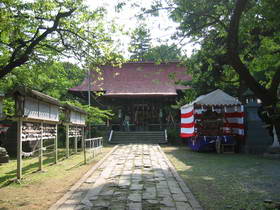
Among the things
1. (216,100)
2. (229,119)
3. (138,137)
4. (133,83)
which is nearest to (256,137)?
(229,119)

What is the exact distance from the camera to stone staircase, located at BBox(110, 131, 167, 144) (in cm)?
2069

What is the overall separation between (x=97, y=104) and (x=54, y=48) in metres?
14.1

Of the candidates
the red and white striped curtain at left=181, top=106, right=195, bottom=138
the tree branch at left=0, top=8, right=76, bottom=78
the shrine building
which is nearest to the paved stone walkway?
the tree branch at left=0, top=8, right=76, bottom=78

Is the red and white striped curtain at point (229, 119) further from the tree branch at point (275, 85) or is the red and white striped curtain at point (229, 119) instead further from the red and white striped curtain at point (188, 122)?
the tree branch at point (275, 85)

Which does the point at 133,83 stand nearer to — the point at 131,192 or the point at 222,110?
the point at 222,110

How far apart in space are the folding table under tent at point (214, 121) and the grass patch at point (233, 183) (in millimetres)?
4348

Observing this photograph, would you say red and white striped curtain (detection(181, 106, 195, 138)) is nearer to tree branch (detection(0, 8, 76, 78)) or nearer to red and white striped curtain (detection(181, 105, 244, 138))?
red and white striped curtain (detection(181, 105, 244, 138))

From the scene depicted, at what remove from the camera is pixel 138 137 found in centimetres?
2170

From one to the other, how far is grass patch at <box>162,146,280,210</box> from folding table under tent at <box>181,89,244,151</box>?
435 cm

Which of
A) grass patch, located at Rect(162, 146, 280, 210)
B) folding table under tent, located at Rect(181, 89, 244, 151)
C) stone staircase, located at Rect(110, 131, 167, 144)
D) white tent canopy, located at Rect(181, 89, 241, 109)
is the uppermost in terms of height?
white tent canopy, located at Rect(181, 89, 241, 109)

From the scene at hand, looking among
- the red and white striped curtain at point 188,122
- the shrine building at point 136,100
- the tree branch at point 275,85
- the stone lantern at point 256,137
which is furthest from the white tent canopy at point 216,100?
the shrine building at point 136,100

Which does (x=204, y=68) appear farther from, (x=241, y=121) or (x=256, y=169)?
(x=256, y=169)

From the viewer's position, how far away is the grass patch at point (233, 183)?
16.9ft

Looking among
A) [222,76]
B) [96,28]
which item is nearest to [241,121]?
[222,76]
